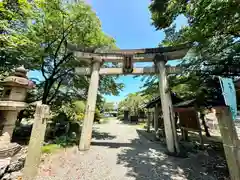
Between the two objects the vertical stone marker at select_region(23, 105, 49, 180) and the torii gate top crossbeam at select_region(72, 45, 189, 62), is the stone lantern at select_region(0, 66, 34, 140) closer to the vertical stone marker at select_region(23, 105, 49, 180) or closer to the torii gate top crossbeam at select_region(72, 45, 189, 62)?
the vertical stone marker at select_region(23, 105, 49, 180)

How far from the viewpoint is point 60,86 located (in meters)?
9.05

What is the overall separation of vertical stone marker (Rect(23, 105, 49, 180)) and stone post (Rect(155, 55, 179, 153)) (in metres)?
4.80

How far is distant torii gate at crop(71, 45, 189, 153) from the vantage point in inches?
215

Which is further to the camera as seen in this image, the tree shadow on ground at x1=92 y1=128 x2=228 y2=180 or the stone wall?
the tree shadow on ground at x1=92 y1=128 x2=228 y2=180

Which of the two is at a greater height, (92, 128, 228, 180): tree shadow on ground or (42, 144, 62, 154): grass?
(42, 144, 62, 154): grass

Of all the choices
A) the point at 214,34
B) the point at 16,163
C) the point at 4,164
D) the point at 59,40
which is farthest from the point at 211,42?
the point at 59,40

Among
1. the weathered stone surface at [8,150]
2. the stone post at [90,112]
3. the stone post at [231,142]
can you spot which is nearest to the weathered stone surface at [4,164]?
the weathered stone surface at [8,150]

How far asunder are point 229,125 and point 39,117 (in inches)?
161

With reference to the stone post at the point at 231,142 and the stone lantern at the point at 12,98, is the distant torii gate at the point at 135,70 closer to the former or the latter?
the stone lantern at the point at 12,98

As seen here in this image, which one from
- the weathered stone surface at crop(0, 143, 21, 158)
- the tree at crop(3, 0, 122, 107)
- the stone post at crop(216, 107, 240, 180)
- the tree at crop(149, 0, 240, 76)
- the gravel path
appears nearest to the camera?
the stone post at crop(216, 107, 240, 180)

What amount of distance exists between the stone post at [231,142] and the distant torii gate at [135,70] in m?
2.94

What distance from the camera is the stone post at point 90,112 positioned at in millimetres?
5377

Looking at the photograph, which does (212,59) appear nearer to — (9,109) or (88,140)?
(88,140)

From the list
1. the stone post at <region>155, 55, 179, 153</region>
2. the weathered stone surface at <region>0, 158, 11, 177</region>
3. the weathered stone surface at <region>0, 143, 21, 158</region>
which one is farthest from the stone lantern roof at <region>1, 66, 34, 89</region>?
the stone post at <region>155, 55, 179, 153</region>
